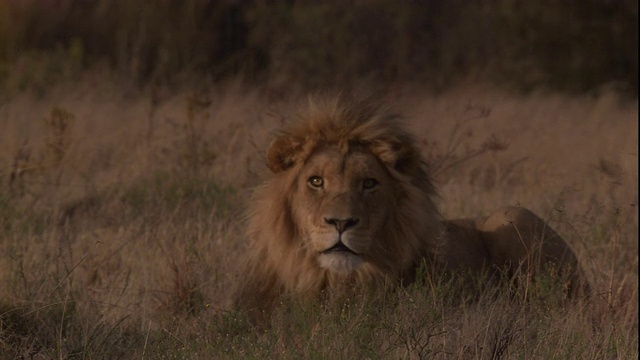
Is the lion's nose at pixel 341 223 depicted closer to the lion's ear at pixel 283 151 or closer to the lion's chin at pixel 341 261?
the lion's chin at pixel 341 261

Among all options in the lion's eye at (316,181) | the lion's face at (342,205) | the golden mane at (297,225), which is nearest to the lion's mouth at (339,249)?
the lion's face at (342,205)

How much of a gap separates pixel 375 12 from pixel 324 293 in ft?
45.4

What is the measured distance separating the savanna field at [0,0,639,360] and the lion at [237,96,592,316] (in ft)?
0.51

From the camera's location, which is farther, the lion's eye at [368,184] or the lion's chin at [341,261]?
the lion's eye at [368,184]

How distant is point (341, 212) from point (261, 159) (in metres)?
3.24

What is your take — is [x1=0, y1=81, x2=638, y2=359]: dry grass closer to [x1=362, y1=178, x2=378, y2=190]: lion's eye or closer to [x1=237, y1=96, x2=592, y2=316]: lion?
[x1=237, y1=96, x2=592, y2=316]: lion

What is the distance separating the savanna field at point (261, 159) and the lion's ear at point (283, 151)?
0.92 ft

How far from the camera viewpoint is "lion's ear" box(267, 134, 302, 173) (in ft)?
17.5

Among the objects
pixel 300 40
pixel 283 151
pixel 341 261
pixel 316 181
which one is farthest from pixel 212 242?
pixel 300 40

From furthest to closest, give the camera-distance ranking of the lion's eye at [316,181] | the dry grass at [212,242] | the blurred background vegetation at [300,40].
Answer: the blurred background vegetation at [300,40] → the lion's eye at [316,181] → the dry grass at [212,242]

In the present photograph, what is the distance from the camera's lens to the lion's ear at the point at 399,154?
5273mm

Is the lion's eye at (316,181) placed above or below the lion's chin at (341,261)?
above

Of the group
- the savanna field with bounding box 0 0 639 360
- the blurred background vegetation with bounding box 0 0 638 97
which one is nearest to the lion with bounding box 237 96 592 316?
the savanna field with bounding box 0 0 639 360

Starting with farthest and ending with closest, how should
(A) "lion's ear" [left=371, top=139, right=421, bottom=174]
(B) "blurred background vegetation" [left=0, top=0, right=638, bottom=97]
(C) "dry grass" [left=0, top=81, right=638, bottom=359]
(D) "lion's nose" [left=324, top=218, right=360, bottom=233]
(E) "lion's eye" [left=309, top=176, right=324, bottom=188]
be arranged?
(B) "blurred background vegetation" [left=0, top=0, right=638, bottom=97] → (A) "lion's ear" [left=371, top=139, right=421, bottom=174] → (E) "lion's eye" [left=309, top=176, right=324, bottom=188] → (D) "lion's nose" [left=324, top=218, right=360, bottom=233] → (C) "dry grass" [left=0, top=81, right=638, bottom=359]
